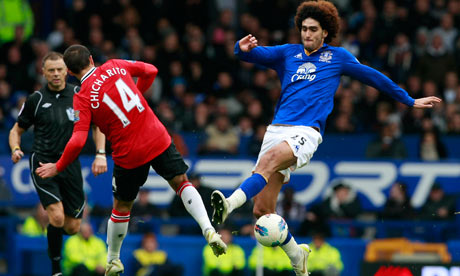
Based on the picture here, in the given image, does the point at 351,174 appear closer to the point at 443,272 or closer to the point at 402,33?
the point at 402,33

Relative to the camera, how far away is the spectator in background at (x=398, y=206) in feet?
46.6

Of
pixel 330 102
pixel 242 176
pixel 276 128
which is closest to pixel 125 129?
pixel 276 128

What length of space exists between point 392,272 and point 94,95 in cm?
381

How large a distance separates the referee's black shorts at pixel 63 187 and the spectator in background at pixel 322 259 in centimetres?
439

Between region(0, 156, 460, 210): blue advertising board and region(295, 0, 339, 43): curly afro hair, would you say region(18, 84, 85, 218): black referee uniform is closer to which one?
region(295, 0, 339, 43): curly afro hair

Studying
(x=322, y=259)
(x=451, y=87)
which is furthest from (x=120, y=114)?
(x=451, y=87)

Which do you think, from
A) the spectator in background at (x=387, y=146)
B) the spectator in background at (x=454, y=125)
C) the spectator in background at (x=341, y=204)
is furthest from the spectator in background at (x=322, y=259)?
the spectator in background at (x=454, y=125)

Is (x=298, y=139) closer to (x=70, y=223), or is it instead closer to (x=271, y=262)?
(x=70, y=223)

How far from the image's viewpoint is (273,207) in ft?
29.3

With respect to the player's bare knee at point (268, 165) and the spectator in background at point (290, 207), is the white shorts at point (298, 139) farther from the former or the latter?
the spectator in background at point (290, 207)

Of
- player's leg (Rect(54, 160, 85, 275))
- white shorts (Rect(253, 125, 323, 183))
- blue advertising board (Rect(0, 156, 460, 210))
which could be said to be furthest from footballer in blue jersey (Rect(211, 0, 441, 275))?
blue advertising board (Rect(0, 156, 460, 210))

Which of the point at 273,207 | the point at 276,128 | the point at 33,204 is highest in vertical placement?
the point at 276,128

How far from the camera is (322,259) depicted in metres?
13.2

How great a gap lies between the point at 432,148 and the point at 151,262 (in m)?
5.09
